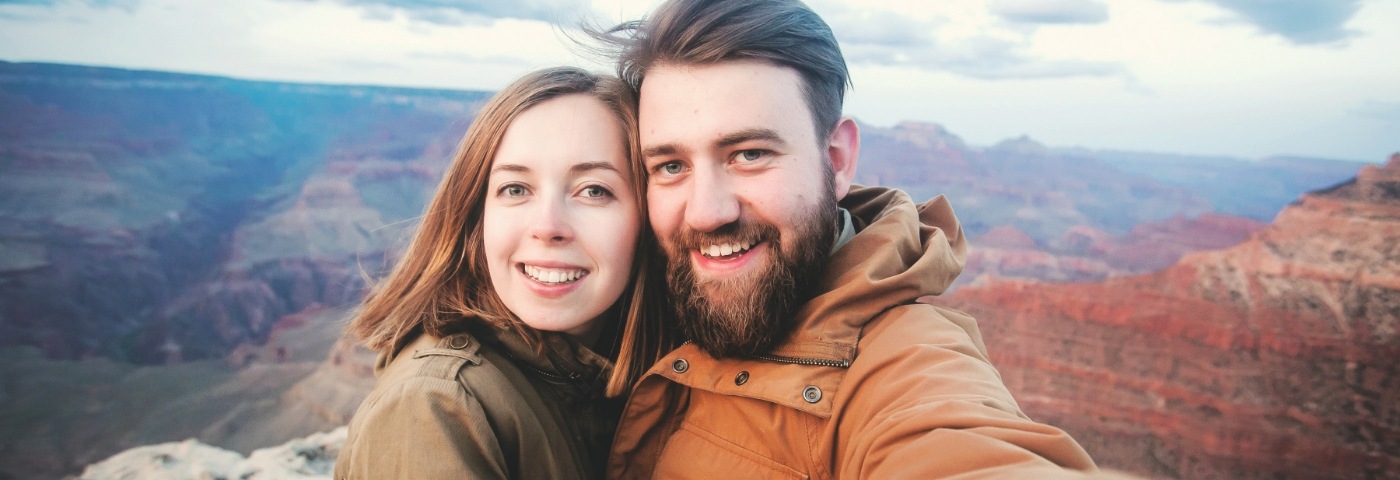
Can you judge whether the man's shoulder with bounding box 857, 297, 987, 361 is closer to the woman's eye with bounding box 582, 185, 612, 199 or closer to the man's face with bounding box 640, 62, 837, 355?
the man's face with bounding box 640, 62, 837, 355

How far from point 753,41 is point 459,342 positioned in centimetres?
136

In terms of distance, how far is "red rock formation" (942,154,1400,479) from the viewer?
2655cm

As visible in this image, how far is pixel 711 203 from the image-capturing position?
2449 mm

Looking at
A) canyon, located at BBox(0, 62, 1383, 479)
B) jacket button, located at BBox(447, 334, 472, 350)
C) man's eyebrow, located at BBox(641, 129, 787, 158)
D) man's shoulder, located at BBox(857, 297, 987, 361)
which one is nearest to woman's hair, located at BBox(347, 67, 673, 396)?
jacket button, located at BBox(447, 334, 472, 350)

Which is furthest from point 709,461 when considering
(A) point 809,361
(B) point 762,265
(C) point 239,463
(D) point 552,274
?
(C) point 239,463

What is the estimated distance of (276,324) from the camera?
41000mm

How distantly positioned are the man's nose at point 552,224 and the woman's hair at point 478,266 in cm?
30

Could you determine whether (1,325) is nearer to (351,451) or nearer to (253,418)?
(253,418)

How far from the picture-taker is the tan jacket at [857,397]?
163 centimetres

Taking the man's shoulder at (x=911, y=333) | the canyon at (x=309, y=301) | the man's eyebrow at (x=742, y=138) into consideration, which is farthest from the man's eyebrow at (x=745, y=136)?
the canyon at (x=309, y=301)

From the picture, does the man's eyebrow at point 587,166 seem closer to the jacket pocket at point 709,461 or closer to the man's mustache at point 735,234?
the man's mustache at point 735,234

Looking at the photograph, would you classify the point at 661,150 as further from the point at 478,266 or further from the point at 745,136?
the point at 478,266

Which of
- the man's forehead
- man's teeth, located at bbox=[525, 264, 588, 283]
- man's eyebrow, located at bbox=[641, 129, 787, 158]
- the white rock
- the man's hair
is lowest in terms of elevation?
the white rock

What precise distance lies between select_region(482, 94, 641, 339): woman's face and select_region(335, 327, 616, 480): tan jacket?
0.18m
